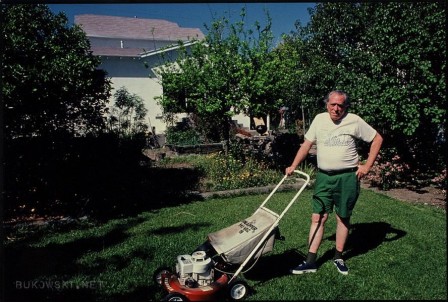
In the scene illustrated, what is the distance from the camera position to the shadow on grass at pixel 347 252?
4.57 metres

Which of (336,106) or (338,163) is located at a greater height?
(336,106)

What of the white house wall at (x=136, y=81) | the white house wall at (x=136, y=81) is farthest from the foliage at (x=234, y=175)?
the white house wall at (x=136, y=81)

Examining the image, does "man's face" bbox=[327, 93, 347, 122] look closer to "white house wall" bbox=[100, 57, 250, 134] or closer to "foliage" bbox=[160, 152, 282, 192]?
"foliage" bbox=[160, 152, 282, 192]

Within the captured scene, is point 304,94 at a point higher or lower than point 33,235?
higher

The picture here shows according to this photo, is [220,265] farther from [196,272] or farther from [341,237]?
[341,237]

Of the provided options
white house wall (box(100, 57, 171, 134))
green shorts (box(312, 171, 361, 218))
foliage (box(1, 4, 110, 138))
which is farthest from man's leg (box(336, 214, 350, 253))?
white house wall (box(100, 57, 171, 134))

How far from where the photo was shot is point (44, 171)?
22.9ft

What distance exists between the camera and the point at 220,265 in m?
4.20

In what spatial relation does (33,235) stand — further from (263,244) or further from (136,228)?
(263,244)

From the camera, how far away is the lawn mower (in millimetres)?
3734

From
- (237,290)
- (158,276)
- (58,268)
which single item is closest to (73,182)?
(58,268)

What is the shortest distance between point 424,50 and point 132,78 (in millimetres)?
17828

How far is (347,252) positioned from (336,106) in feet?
7.39

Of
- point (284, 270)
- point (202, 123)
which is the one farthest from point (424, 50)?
point (202, 123)
